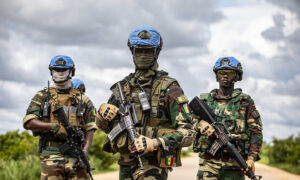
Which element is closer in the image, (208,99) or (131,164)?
(131,164)

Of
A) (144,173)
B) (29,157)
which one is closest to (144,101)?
(144,173)

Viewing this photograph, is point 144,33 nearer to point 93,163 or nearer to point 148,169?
point 148,169

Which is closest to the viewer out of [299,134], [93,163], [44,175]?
[44,175]

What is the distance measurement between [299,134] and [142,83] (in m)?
19.0

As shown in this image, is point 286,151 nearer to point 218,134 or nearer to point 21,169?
point 21,169

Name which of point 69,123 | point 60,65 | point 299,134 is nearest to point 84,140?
point 69,123

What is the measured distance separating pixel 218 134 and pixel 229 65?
112 centimetres

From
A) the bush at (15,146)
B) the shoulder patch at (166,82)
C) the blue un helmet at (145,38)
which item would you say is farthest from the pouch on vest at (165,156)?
the bush at (15,146)

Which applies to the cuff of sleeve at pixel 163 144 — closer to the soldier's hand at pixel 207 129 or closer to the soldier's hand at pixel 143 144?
the soldier's hand at pixel 143 144

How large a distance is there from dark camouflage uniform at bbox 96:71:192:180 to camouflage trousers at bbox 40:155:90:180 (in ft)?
6.26

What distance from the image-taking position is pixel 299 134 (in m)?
22.6

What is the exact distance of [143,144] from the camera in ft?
14.8

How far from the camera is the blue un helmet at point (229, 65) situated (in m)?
7.44

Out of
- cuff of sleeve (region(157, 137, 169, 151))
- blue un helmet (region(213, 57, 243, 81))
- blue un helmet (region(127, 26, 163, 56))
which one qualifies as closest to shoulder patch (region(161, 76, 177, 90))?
blue un helmet (region(127, 26, 163, 56))
